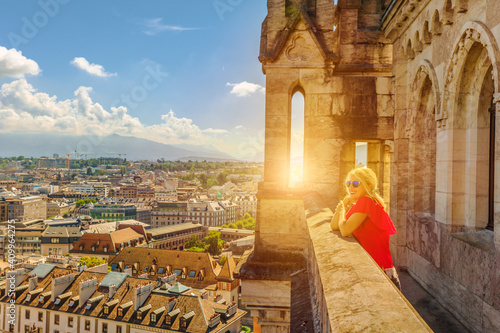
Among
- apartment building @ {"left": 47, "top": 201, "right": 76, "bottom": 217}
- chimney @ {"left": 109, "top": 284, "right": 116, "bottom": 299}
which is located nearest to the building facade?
chimney @ {"left": 109, "top": 284, "right": 116, "bottom": 299}

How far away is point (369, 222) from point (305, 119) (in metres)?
3.66

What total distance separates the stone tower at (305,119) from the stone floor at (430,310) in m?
1.57

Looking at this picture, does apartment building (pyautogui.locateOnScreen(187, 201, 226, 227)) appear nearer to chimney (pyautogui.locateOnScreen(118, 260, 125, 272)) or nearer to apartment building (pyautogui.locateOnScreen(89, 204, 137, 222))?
apartment building (pyautogui.locateOnScreen(89, 204, 137, 222))

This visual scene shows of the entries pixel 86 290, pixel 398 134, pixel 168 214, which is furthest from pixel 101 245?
pixel 398 134

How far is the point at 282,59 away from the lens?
6.77m

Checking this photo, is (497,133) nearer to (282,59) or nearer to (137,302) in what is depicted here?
(282,59)

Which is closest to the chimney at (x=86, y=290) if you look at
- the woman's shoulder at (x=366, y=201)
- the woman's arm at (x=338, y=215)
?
the woman's arm at (x=338, y=215)

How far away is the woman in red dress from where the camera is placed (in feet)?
11.7

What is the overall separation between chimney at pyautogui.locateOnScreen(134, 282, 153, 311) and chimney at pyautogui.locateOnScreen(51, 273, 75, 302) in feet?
30.3

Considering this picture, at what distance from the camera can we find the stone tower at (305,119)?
6.24 metres

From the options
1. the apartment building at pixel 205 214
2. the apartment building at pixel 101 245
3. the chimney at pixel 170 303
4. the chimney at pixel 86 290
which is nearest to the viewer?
the chimney at pixel 170 303

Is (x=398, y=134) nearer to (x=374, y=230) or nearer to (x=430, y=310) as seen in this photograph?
(x=430, y=310)

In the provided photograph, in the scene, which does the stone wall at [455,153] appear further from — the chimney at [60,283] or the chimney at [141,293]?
the chimney at [60,283]

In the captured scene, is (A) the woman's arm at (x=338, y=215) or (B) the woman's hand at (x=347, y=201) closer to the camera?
(A) the woman's arm at (x=338, y=215)
